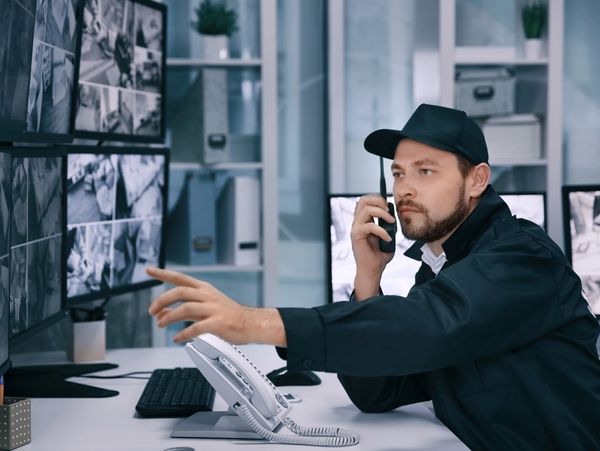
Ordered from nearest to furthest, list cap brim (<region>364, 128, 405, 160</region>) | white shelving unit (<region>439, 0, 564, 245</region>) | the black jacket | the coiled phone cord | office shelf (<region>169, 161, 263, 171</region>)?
1. the black jacket
2. the coiled phone cord
3. cap brim (<region>364, 128, 405, 160</region>)
4. office shelf (<region>169, 161, 263, 171</region>)
5. white shelving unit (<region>439, 0, 564, 245</region>)

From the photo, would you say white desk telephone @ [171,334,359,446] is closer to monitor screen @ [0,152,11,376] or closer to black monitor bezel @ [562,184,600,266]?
monitor screen @ [0,152,11,376]

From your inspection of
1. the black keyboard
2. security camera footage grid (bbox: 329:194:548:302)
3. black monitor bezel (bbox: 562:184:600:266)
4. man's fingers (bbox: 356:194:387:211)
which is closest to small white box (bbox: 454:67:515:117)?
black monitor bezel (bbox: 562:184:600:266)

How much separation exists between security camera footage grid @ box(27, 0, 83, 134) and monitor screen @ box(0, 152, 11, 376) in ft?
1.13

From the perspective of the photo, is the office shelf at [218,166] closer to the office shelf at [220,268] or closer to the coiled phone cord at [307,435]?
the office shelf at [220,268]

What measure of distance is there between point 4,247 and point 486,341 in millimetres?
830

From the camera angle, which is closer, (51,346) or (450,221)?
(450,221)

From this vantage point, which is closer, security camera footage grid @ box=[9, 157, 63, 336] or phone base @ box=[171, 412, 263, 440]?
phone base @ box=[171, 412, 263, 440]

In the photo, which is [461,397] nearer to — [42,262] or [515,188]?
[42,262]

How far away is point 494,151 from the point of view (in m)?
3.61

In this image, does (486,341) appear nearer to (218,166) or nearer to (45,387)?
(45,387)

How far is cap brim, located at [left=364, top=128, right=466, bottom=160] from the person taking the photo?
1.67m

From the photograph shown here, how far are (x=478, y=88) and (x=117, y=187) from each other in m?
1.86

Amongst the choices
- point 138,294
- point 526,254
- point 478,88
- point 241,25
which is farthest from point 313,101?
Answer: point 526,254

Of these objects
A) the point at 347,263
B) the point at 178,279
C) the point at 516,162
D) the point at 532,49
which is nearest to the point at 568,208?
the point at 347,263
